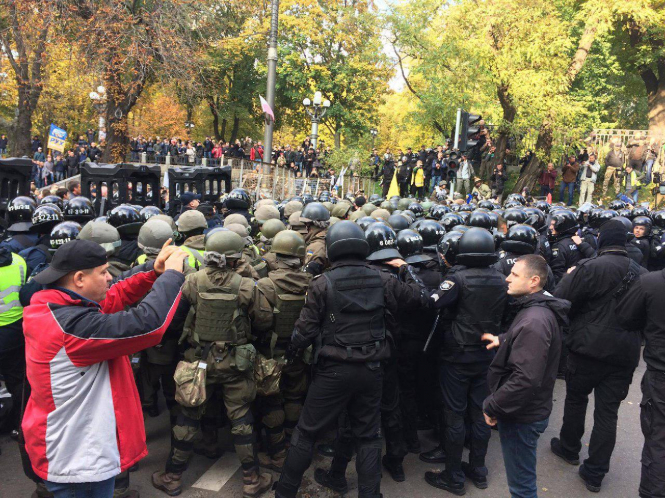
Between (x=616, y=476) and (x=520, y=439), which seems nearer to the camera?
(x=520, y=439)

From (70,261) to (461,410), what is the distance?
3388mm

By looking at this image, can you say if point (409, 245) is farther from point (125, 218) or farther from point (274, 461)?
point (125, 218)

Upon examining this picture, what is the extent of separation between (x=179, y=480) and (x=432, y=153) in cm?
1799

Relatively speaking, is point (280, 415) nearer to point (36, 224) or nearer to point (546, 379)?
point (546, 379)

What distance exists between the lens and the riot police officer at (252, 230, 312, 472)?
15.2 ft

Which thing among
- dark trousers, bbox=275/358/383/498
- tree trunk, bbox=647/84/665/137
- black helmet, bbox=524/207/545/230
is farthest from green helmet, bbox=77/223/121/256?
tree trunk, bbox=647/84/665/137

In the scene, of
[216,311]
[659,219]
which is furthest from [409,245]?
[659,219]

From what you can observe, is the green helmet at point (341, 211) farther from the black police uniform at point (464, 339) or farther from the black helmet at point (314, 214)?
the black police uniform at point (464, 339)

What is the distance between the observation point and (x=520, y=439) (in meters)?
3.49

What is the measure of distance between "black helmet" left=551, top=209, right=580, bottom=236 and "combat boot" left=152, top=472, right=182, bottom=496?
565 centimetres

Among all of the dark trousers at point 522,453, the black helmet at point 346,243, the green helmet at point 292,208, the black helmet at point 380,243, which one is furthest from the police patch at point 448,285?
the green helmet at point 292,208

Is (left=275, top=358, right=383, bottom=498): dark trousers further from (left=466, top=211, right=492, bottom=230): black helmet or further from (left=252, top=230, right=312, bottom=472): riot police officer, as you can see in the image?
(left=466, top=211, right=492, bottom=230): black helmet

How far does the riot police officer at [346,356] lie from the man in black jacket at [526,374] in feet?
2.90

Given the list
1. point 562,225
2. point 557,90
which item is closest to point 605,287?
point 562,225
